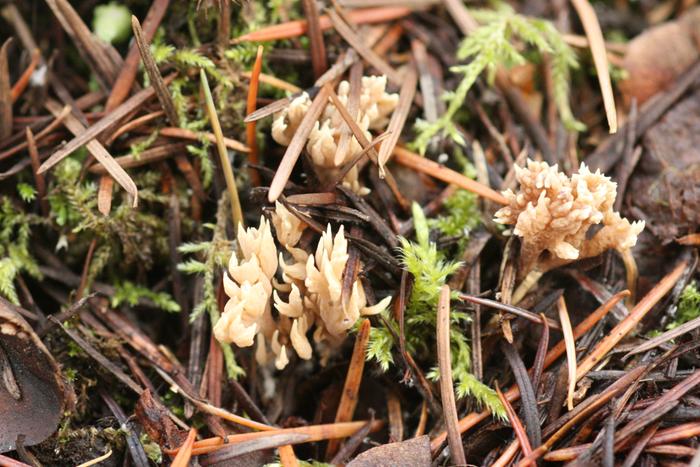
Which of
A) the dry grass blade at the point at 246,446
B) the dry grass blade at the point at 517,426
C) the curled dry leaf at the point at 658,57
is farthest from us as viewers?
the curled dry leaf at the point at 658,57

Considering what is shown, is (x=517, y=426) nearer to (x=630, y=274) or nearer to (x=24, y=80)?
(x=630, y=274)

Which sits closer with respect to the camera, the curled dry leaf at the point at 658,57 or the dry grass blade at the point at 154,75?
the dry grass blade at the point at 154,75

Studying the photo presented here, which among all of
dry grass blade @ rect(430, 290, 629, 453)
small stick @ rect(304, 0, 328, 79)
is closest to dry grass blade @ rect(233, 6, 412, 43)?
small stick @ rect(304, 0, 328, 79)

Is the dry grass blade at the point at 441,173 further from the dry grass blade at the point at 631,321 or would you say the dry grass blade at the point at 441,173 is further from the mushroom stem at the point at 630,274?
the dry grass blade at the point at 631,321

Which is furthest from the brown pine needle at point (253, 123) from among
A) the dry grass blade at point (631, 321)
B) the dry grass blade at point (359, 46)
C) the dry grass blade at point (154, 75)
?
the dry grass blade at point (631, 321)

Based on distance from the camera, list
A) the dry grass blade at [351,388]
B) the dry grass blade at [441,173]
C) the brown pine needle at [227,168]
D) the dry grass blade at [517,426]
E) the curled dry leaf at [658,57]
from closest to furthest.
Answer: the dry grass blade at [517,426] → the dry grass blade at [351,388] → the brown pine needle at [227,168] → the dry grass blade at [441,173] → the curled dry leaf at [658,57]

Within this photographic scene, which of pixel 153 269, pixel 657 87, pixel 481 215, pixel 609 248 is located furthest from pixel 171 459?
pixel 657 87

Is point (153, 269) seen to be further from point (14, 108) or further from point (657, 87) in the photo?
point (657, 87)
